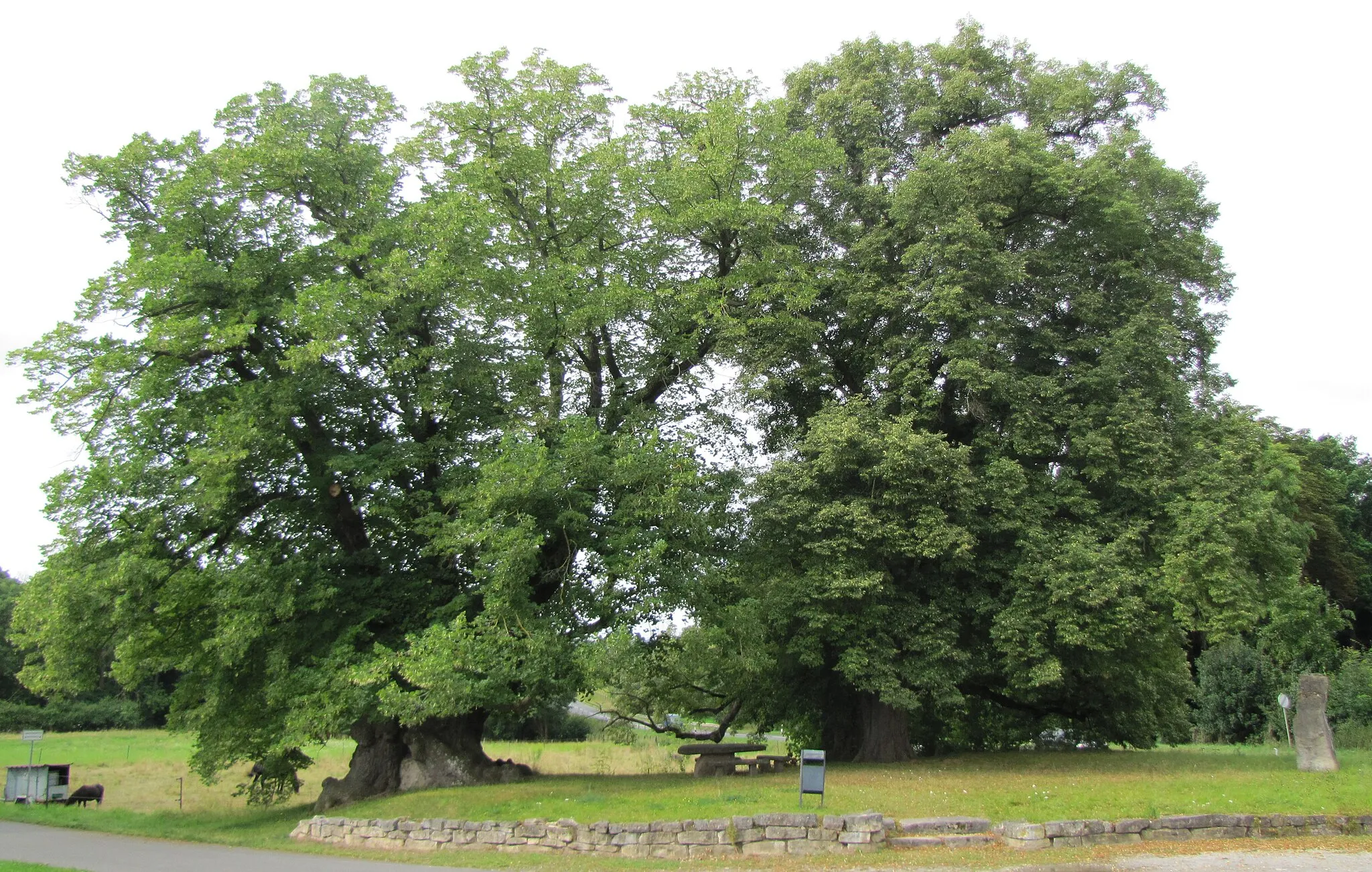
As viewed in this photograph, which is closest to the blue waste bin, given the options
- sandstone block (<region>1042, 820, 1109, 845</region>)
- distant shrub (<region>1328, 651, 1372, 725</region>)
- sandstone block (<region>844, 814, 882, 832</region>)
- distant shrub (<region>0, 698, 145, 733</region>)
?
sandstone block (<region>844, 814, 882, 832</region>)

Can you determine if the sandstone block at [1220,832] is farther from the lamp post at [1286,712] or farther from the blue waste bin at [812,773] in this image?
the lamp post at [1286,712]

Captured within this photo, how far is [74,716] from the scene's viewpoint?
5022 centimetres

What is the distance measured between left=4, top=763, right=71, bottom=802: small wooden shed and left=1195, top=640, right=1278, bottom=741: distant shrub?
38058mm

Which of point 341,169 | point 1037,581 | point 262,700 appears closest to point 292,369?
point 341,169

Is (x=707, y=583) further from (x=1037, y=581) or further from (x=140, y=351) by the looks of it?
(x=140, y=351)

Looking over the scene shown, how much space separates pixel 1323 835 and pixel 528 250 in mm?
17834

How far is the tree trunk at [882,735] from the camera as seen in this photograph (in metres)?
21.7

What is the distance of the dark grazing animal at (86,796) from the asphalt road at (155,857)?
6267 millimetres

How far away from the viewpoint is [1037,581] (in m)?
18.6

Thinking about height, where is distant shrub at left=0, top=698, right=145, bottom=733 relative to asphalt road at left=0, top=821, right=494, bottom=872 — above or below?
below

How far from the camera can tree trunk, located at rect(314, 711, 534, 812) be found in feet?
62.5

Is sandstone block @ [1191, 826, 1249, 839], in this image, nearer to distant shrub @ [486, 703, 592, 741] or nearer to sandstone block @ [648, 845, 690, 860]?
sandstone block @ [648, 845, 690, 860]

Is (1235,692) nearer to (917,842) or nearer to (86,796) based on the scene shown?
(917,842)

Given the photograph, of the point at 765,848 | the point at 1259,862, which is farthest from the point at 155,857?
the point at 1259,862
